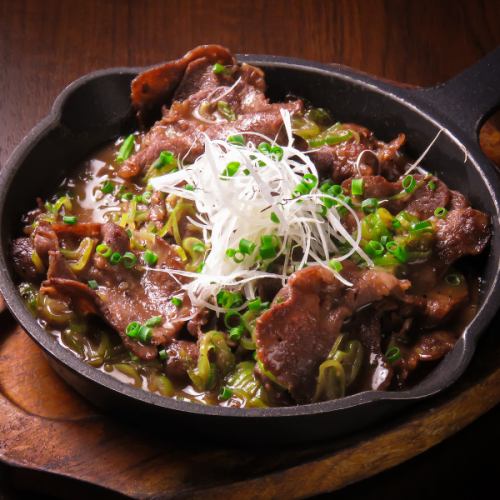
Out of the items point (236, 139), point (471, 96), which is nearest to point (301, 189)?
point (236, 139)

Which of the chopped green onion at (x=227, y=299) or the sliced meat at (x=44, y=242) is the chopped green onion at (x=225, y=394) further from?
the sliced meat at (x=44, y=242)

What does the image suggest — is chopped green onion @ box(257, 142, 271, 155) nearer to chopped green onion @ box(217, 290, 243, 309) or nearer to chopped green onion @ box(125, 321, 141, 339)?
chopped green onion @ box(217, 290, 243, 309)

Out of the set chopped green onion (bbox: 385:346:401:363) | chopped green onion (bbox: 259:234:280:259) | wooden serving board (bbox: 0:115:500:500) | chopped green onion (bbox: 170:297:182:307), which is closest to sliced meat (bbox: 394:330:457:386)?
chopped green onion (bbox: 385:346:401:363)

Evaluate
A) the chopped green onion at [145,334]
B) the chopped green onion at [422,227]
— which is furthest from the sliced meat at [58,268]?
the chopped green onion at [422,227]

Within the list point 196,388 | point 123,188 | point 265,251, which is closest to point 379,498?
point 196,388

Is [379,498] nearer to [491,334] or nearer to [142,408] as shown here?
[491,334]

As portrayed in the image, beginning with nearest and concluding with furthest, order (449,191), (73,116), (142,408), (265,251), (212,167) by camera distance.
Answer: (142,408)
(265,251)
(212,167)
(449,191)
(73,116)
